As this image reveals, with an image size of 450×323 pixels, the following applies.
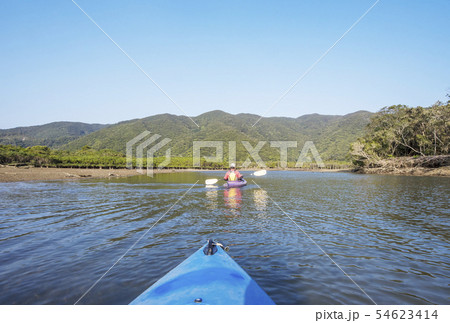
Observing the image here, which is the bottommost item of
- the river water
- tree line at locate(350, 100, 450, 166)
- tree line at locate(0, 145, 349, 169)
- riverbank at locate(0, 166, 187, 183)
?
the river water

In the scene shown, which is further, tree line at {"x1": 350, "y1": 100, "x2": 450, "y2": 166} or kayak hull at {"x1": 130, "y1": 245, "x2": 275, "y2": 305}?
tree line at {"x1": 350, "y1": 100, "x2": 450, "y2": 166}

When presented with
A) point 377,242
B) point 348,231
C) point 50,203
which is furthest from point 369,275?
point 50,203

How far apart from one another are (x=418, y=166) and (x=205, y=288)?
64183 millimetres

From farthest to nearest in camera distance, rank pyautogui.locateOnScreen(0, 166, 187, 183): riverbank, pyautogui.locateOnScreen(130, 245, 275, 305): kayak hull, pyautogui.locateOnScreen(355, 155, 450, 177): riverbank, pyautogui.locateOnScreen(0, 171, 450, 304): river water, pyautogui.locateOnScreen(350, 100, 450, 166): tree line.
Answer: pyautogui.locateOnScreen(350, 100, 450, 166): tree line
pyautogui.locateOnScreen(355, 155, 450, 177): riverbank
pyautogui.locateOnScreen(0, 166, 187, 183): riverbank
pyautogui.locateOnScreen(0, 171, 450, 304): river water
pyautogui.locateOnScreen(130, 245, 275, 305): kayak hull

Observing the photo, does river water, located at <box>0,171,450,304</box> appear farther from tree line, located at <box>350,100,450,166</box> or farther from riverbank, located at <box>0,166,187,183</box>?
tree line, located at <box>350,100,450,166</box>

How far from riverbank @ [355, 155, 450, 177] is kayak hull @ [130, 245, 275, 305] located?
192ft

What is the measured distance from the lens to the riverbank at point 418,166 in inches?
1962

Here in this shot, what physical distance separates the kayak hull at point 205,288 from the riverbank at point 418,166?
58561mm

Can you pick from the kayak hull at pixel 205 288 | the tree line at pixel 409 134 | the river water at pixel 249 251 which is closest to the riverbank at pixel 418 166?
the tree line at pixel 409 134

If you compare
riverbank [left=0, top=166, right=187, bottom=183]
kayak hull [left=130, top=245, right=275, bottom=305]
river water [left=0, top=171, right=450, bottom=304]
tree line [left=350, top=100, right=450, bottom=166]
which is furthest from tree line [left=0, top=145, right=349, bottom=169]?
kayak hull [left=130, top=245, right=275, bottom=305]

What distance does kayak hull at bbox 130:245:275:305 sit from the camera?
12.9 feet

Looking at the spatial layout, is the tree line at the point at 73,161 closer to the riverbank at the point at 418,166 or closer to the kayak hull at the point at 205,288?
the riverbank at the point at 418,166
